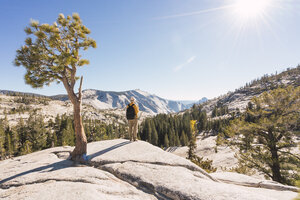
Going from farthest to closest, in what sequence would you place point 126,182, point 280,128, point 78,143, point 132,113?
point 280,128, point 132,113, point 78,143, point 126,182

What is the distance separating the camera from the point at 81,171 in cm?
721

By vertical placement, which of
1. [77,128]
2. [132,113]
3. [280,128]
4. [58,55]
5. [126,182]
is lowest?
[126,182]

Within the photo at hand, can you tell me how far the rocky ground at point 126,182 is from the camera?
5.40 meters

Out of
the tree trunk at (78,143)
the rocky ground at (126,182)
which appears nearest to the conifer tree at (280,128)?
the rocky ground at (126,182)

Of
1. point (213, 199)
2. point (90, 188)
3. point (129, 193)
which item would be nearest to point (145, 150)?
point (129, 193)

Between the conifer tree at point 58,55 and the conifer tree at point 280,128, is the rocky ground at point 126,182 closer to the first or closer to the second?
the conifer tree at point 58,55

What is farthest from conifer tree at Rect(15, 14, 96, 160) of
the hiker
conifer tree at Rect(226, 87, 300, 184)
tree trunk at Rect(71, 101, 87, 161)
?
conifer tree at Rect(226, 87, 300, 184)

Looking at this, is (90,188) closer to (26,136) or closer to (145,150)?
(145,150)

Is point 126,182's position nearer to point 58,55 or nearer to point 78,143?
point 78,143

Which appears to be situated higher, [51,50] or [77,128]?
[51,50]

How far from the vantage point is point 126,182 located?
6.96m

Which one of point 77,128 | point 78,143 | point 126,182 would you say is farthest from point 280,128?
point 77,128

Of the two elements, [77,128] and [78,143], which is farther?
[77,128]

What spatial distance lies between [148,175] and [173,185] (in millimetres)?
1413
